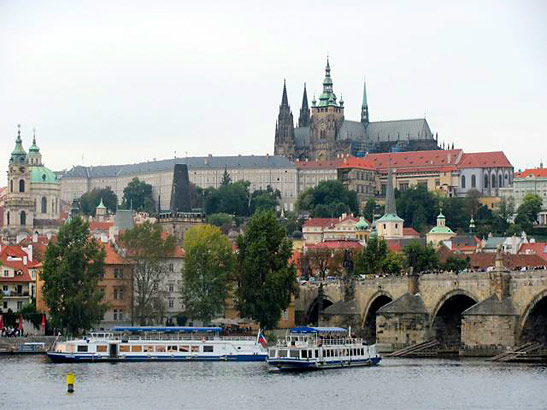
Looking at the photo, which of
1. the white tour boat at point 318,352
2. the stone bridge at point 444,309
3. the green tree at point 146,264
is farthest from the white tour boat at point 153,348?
the green tree at point 146,264

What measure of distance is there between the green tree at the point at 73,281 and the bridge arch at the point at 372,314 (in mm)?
16769

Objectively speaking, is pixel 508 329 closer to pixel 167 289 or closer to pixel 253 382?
pixel 253 382


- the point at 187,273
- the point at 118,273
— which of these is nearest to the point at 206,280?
the point at 187,273

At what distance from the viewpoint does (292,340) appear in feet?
319

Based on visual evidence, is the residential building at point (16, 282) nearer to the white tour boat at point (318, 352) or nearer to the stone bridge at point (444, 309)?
the stone bridge at point (444, 309)

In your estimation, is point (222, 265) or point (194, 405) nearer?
point (194, 405)

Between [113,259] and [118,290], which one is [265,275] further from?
[113,259]

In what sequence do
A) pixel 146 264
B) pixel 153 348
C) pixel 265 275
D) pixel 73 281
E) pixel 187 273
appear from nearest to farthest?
1. pixel 153 348
2. pixel 73 281
3. pixel 265 275
4. pixel 187 273
5. pixel 146 264

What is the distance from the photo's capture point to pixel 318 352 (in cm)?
9206

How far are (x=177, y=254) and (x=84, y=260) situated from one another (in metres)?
18.5

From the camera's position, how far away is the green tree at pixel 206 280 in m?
116

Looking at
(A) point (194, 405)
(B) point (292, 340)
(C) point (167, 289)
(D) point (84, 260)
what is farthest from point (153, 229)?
(A) point (194, 405)

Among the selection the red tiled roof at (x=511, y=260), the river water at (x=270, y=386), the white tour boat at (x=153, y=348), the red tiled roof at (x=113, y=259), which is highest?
the red tiled roof at (x=511, y=260)

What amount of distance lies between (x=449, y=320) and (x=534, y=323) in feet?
33.7
